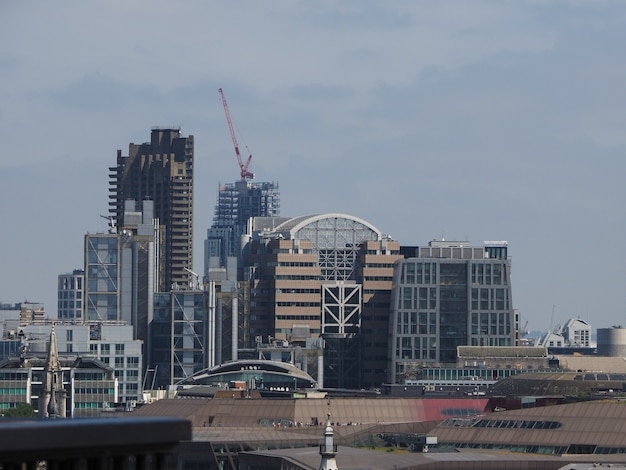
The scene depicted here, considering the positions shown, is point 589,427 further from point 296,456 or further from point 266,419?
point 266,419

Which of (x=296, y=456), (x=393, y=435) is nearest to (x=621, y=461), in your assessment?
(x=296, y=456)

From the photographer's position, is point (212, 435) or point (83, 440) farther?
point (212, 435)

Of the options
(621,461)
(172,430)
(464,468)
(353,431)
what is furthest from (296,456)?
(172,430)

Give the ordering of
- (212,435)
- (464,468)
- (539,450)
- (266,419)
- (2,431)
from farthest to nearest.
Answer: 1. (266,419)
2. (212,435)
3. (539,450)
4. (464,468)
5. (2,431)

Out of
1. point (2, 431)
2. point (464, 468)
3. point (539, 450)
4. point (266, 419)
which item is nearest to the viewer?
point (2, 431)

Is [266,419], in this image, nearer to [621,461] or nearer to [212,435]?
[212,435]

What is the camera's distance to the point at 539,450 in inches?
6270

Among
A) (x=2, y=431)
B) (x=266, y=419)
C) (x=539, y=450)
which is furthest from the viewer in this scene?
(x=266, y=419)

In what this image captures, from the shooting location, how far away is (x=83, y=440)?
28.8m

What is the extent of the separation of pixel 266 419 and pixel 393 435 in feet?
65.2

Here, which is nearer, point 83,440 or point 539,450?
point 83,440

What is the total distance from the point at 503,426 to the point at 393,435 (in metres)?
15.9

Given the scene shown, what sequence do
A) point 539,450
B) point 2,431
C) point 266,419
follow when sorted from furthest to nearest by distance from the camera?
point 266,419, point 539,450, point 2,431

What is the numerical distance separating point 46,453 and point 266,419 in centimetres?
16668
